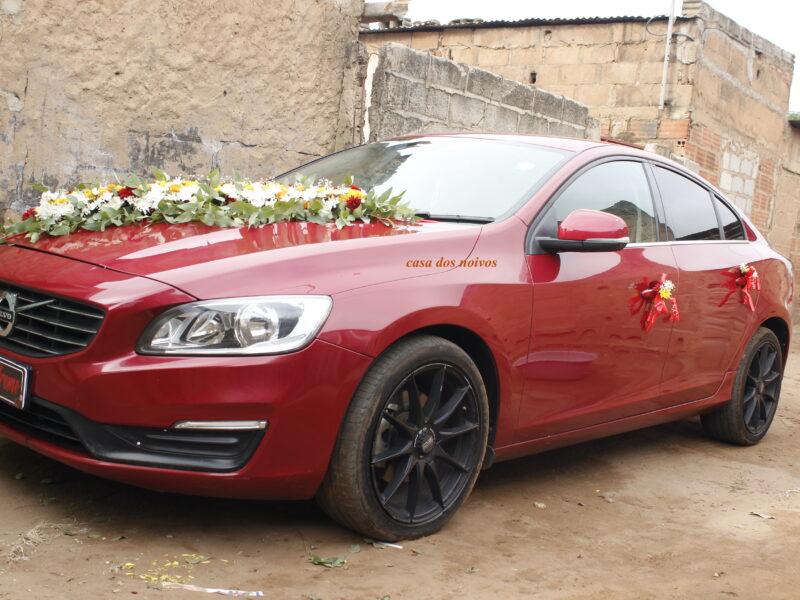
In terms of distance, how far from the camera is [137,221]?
3877mm

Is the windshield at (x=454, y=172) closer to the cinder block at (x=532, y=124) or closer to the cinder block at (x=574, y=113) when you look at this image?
the cinder block at (x=532, y=124)

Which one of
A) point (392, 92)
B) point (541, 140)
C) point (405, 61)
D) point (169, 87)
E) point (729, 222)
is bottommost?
point (729, 222)

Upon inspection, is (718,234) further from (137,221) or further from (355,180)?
(137,221)

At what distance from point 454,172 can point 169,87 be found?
2830 millimetres

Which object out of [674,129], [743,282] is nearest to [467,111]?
[743,282]

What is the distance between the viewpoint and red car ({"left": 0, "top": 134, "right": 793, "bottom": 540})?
3.11 meters

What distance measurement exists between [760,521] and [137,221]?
3015 mm

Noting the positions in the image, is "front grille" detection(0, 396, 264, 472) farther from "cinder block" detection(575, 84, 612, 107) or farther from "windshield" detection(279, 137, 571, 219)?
"cinder block" detection(575, 84, 612, 107)

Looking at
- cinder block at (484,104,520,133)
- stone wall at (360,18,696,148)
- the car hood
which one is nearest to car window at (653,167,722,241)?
the car hood

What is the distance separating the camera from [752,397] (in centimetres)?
593

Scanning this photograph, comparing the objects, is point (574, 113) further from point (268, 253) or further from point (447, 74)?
point (268, 253)

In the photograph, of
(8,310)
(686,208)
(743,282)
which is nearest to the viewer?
(8,310)

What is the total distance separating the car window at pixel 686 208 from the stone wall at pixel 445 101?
2.40m

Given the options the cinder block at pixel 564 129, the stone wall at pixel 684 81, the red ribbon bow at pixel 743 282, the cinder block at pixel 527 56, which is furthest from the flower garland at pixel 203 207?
the cinder block at pixel 527 56
